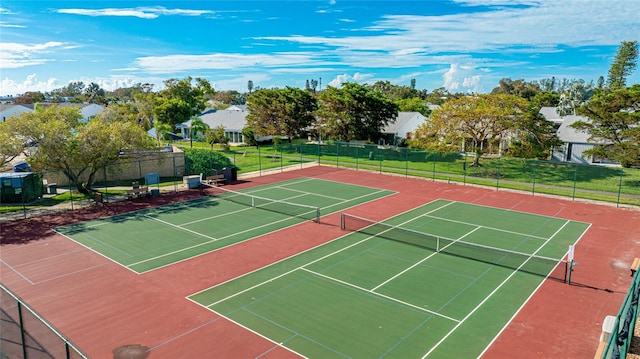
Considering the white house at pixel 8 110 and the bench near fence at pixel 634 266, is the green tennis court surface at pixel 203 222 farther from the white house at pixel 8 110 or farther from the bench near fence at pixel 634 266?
the white house at pixel 8 110

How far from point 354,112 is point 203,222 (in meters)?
33.7

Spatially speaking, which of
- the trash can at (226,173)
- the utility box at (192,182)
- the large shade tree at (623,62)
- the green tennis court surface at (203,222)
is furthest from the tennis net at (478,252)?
the large shade tree at (623,62)

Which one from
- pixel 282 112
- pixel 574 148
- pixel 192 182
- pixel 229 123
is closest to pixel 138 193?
pixel 192 182

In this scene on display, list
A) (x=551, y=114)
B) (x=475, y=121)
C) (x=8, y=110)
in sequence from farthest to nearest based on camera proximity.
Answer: (x=8, y=110) → (x=551, y=114) → (x=475, y=121)

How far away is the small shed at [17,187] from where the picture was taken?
2692cm

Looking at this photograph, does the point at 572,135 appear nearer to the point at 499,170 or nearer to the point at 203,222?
the point at 499,170

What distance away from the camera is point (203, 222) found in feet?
78.5

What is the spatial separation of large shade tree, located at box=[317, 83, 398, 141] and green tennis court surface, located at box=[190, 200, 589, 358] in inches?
1257

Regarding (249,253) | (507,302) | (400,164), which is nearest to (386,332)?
(507,302)

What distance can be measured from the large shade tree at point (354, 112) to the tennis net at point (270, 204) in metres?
24.6

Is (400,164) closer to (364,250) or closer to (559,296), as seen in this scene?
(364,250)

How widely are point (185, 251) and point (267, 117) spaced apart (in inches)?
1658

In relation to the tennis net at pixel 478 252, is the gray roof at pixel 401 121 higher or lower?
higher

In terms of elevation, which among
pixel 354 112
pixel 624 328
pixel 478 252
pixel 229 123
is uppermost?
pixel 354 112
